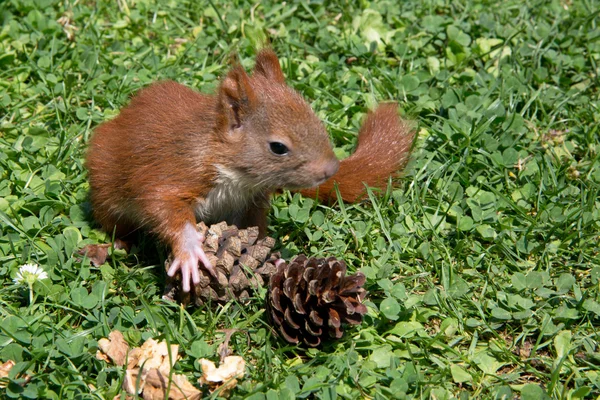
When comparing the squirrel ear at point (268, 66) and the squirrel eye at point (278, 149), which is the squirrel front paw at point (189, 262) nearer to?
the squirrel eye at point (278, 149)

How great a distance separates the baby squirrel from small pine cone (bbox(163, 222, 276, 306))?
0.05 metres

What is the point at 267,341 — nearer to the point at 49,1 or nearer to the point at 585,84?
the point at 585,84

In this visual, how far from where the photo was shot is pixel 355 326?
3.42 meters

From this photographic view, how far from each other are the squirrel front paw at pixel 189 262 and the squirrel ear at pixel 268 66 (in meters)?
0.85

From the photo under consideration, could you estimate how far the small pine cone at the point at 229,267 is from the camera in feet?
11.3

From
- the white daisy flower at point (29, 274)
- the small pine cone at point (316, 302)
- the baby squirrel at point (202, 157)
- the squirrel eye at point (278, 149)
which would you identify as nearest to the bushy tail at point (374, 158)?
the baby squirrel at point (202, 157)

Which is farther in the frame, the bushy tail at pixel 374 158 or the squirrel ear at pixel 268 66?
the bushy tail at pixel 374 158

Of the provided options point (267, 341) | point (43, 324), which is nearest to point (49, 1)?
point (43, 324)

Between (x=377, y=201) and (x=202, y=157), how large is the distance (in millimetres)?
1014

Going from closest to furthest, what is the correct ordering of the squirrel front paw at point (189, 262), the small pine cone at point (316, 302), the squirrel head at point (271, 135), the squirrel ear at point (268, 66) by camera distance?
the small pine cone at point (316, 302)
the squirrel front paw at point (189, 262)
the squirrel head at point (271, 135)
the squirrel ear at point (268, 66)

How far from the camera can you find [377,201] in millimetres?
4086

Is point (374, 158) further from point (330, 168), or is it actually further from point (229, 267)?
point (229, 267)

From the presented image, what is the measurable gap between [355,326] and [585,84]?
8.05 ft

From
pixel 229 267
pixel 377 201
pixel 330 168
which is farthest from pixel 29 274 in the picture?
pixel 377 201
